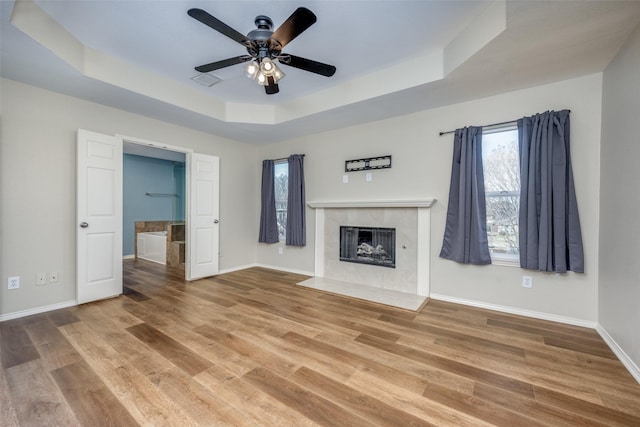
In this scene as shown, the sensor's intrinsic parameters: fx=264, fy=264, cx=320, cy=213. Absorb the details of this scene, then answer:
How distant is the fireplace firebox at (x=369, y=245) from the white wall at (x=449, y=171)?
51 centimetres

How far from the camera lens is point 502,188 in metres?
3.00

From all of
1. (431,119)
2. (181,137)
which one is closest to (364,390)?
(431,119)

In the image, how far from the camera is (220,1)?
2008 mm

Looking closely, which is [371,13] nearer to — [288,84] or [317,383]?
[288,84]

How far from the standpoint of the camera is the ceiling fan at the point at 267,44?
177 cm

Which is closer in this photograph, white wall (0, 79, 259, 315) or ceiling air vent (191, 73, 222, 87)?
white wall (0, 79, 259, 315)

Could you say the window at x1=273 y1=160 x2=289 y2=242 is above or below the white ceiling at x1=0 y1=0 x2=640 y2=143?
below

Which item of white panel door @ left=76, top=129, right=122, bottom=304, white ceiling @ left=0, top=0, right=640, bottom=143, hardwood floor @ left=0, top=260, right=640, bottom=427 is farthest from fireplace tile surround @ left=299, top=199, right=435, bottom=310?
white panel door @ left=76, top=129, right=122, bottom=304

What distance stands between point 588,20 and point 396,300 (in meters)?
2.93

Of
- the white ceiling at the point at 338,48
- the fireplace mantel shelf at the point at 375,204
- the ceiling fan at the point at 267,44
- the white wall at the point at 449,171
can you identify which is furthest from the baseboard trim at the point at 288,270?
the ceiling fan at the point at 267,44

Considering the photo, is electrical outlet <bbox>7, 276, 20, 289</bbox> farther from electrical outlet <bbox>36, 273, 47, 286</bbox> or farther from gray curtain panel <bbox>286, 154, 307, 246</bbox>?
gray curtain panel <bbox>286, 154, 307, 246</bbox>

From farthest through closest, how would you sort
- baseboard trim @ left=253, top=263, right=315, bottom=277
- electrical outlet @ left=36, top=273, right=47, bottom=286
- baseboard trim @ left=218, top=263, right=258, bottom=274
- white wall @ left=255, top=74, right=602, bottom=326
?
1. baseboard trim @ left=218, top=263, right=258, bottom=274
2. baseboard trim @ left=253, top=263, right=315, bottom=277
3. electrical outlet @ left=36, top=273, right=47, bottom=286
4. white wall @ left=255, top=74, right=602, bottom=326

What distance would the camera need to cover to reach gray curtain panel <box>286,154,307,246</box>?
15.0ft

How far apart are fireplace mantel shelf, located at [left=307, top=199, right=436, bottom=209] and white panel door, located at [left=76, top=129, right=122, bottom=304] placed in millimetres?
2692
